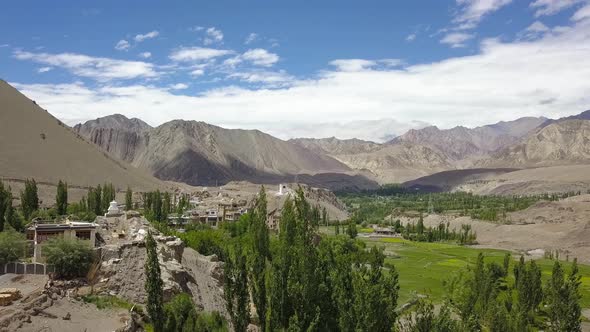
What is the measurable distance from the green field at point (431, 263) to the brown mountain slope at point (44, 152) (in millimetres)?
68249

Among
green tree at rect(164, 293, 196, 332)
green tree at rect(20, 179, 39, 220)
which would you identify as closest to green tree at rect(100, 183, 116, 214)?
green tree at rect(20, 179, 39, 220)

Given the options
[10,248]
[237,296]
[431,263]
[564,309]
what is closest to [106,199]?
[10,248]

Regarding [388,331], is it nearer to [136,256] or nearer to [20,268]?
[136,256]

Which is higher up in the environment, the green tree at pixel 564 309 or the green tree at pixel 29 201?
the green tree at pixel 29 201

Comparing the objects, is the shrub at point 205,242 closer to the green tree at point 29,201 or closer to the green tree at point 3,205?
the green tree at point 3,205

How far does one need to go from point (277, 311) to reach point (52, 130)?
124545 mm

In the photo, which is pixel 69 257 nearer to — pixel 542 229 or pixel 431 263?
pixel 431 263

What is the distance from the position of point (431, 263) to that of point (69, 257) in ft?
169

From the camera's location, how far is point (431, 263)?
232ft

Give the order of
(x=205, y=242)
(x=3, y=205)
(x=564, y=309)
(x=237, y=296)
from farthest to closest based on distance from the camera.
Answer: (x=205, y=242)
(x=3, y=205)
(x=564, y=309)
(x=237, y=296)

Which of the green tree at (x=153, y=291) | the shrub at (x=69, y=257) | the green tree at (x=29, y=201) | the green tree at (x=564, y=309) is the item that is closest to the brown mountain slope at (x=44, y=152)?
the green tree at (x=29, y=201)

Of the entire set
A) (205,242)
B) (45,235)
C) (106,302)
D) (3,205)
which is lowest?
(106,302)

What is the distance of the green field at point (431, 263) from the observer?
52.8m

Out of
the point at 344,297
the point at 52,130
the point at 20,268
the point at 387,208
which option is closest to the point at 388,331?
the point at 344,297
